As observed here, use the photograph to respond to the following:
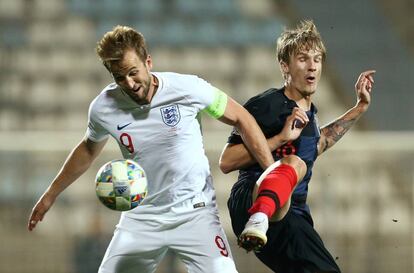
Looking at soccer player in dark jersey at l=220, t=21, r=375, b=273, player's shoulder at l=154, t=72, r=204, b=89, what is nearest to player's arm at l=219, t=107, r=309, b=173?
soccer player in dark jersey at l=220, t=21, r=375, b=273

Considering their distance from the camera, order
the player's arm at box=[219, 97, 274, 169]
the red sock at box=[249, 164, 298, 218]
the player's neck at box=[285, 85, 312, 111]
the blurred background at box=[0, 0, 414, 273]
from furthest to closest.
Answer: the blurred background at box=[0, 0, 414, 273] < the player's neck at box=[285, 85, 312, 111] < the player's arm at box=[219, 97, 274, 169] < the red sock at box=[249, 164, 298, 218]

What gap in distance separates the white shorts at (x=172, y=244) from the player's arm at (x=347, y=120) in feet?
2.53

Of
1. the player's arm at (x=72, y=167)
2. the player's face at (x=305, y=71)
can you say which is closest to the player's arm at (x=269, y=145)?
the player's face at (x=305, y=71)

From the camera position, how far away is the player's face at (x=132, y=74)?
3832mm

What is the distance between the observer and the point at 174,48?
1035 cm

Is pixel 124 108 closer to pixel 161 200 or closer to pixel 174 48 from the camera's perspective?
pixel 161 200

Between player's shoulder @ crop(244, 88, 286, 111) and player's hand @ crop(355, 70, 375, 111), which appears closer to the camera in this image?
player's shoulder @ crop(244, 88, 286, 111)

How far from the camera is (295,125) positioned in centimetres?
396

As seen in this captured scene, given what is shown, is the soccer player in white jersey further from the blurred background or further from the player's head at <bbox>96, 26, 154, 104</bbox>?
the blurred background

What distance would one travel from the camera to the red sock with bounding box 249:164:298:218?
377cm

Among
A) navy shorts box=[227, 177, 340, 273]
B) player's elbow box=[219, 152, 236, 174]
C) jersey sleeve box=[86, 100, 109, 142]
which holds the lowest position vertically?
navy shorts box=[227, 177, 340, 273]

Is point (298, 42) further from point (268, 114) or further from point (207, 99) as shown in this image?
point (207, 99)

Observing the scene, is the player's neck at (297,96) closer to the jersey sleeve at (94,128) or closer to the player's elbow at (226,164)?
the player's elbow at (226,164)

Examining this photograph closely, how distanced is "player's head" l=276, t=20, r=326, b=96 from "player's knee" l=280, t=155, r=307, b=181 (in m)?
0.42
